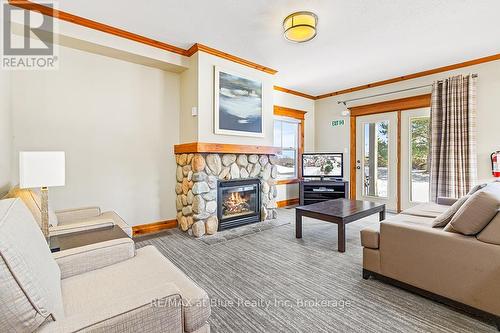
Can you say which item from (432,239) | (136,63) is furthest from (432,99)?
(136,63)

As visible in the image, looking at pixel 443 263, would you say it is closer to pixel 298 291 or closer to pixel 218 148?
pixel 298 291

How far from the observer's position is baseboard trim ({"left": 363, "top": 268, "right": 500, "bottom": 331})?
61.2 inches

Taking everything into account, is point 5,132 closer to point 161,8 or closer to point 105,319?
point 161,8

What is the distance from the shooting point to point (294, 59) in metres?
3.72

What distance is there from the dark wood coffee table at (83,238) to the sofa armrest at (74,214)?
76 centimetres

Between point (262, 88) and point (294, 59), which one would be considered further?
point (262, 88)

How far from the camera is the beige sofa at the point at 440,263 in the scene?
155 centimetres

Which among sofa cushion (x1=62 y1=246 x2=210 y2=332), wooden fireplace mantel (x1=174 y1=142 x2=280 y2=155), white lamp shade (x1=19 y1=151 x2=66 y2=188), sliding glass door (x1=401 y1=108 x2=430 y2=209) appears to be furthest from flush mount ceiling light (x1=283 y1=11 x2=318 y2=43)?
sliding glass door (x1=401 y1=108 x2=430 y2=209)

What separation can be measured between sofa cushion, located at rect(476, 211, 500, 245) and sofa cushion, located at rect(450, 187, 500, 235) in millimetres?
27

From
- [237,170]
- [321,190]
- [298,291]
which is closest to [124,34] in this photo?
[237,170]

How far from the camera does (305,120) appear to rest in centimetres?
579

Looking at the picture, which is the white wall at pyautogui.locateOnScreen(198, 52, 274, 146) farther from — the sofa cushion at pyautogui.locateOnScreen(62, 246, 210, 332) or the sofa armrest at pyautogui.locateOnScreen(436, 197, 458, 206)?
the sofa armrest at pyautogui.locateOnScreen(436, 197, 458, 206)

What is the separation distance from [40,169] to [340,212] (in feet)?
9.37

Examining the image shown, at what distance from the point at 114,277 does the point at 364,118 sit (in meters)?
5.26
